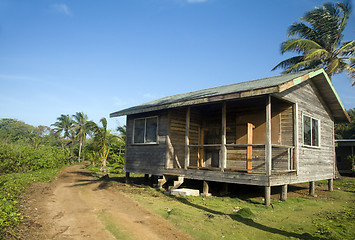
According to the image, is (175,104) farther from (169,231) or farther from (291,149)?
(169,231)

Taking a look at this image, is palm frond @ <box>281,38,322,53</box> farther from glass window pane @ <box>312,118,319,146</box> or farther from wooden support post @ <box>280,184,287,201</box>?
wooden support post @ <box>280,184,287,201</box>

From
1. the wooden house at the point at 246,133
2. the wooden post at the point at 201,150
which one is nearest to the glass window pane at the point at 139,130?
the wooden house at the point at 246,133

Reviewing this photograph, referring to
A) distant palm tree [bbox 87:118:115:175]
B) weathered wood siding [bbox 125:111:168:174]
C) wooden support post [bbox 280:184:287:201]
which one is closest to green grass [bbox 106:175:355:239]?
wooden support post [bbox 280:184:287:201]

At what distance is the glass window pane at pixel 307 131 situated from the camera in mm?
11453

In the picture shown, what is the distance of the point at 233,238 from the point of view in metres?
5.82

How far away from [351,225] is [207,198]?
15.5ft

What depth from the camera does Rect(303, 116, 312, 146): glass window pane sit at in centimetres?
1145

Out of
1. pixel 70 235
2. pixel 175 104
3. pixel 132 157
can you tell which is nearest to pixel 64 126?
pixel 132 157

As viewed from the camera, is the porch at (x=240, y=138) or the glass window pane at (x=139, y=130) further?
the glass window pane at (x=139, y=130)

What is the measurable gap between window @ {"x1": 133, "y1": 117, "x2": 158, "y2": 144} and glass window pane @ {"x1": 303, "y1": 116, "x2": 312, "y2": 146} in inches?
263

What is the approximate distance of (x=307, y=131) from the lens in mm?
11727

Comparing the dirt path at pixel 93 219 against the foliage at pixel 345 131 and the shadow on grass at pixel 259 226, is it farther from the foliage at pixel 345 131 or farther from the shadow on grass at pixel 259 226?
the foliage at pixel 345 131

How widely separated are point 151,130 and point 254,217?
7262 millimetres

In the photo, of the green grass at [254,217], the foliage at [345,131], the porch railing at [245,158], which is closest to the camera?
the green grass at [254,217]
